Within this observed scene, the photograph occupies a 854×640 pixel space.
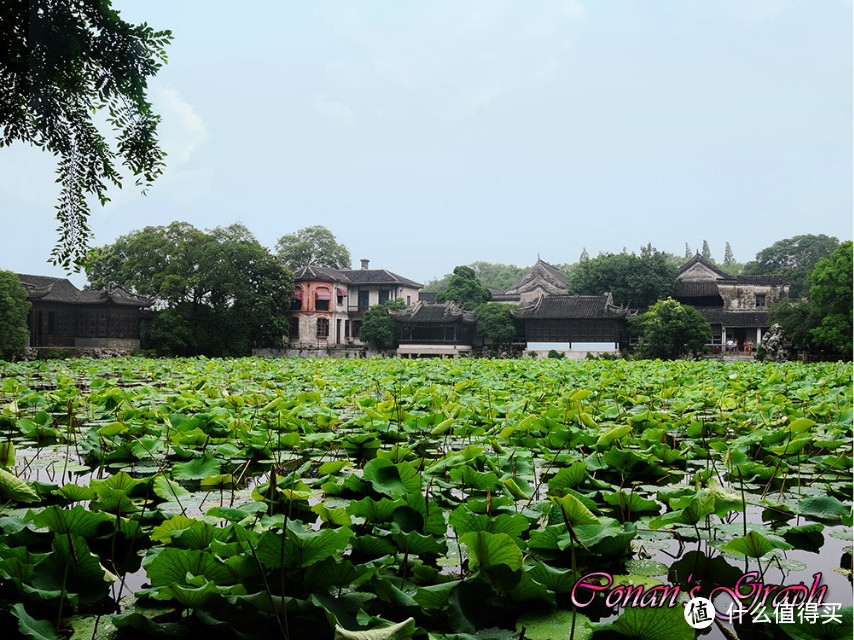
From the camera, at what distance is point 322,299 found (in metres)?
28.8

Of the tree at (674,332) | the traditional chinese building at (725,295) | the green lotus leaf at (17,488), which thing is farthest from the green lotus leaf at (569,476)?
the traditional chinese building at (725,295)

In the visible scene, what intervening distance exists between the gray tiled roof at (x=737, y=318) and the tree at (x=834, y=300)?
9873 mm

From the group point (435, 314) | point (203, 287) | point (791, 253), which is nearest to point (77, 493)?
point (203, 287)

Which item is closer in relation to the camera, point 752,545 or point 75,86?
point 752,545

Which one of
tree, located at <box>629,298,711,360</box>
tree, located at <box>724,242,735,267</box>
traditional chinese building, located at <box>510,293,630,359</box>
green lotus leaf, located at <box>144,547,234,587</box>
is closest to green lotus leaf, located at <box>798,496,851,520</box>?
green lotus leaf, located at <box>144,547,234,587</box>

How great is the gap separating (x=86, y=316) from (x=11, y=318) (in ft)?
25.5

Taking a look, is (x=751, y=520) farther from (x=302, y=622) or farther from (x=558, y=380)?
(x=558, y=380)

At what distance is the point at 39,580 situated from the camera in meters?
1.13

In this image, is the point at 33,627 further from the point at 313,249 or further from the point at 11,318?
the point at 313,249

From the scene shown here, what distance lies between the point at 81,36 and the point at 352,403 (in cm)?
271

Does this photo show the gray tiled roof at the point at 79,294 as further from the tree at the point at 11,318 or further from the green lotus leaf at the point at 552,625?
the green lotus leaf at the point at 552,625

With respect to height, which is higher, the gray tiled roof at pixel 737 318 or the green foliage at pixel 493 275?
the green foliage at pixel 493 275

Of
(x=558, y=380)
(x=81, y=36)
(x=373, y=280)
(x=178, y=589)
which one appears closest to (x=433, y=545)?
(x=178, y=589)

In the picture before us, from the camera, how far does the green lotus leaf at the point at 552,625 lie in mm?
1019
